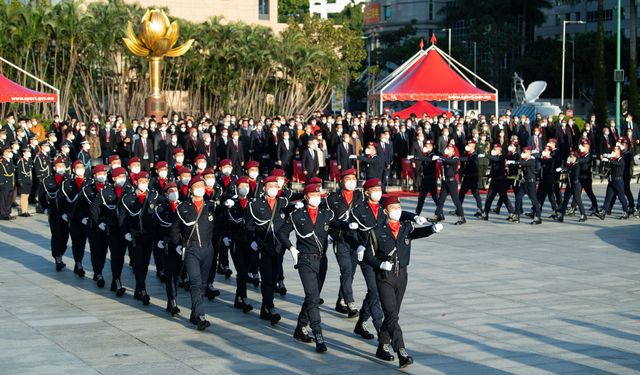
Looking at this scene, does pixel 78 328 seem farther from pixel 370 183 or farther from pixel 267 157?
pixel 267 157

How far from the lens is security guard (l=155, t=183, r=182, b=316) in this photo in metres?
14.6

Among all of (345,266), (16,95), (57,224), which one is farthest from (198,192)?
(16,95)

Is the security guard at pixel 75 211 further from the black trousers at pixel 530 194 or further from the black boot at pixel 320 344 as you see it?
the black trousers at pixel 530 194

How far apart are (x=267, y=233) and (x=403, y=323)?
2051 millimetres

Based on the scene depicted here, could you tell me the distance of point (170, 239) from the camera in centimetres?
1461

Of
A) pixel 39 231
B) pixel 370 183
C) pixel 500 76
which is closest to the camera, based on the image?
pixel 370 183

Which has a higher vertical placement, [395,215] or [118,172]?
[118,172]

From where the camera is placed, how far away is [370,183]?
13211 millimetres

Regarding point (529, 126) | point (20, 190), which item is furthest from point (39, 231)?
point (529, 126)

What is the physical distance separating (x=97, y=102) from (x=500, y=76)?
4571cm

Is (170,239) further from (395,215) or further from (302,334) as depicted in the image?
(395,215)

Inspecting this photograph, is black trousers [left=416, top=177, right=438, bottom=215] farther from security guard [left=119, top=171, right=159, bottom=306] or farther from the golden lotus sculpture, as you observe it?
the golden lotus sculpture

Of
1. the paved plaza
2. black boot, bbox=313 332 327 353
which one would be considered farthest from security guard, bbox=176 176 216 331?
black boot, bbox=313 332 327 353

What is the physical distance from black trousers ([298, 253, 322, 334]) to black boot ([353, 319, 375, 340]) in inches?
23.7
